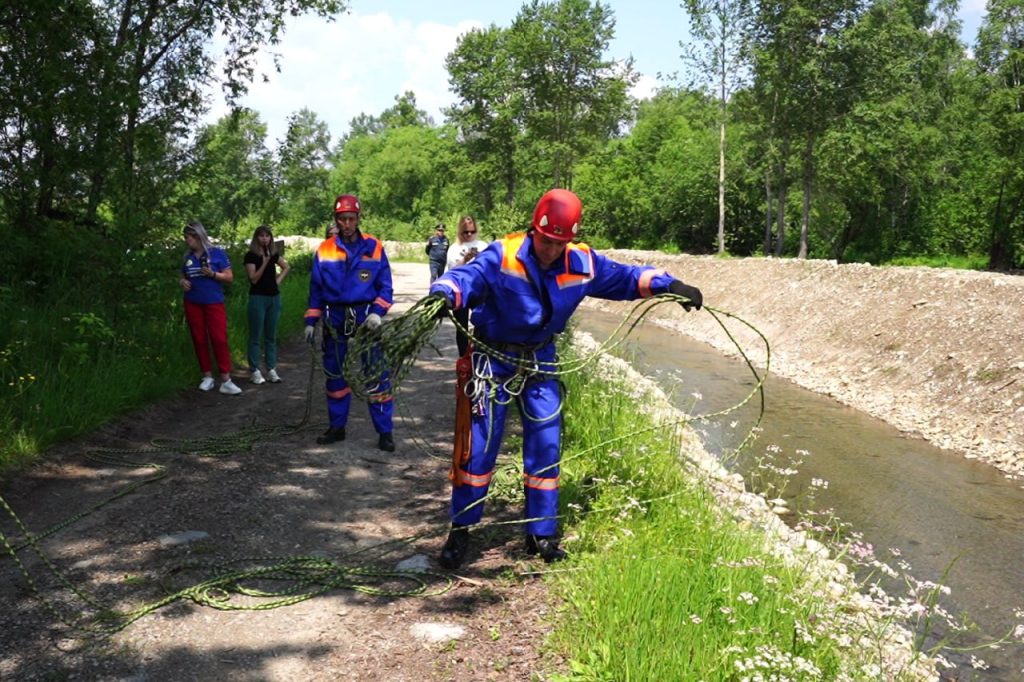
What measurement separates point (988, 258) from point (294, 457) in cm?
2956

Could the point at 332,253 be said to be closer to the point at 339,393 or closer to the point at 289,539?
the point at 339,393

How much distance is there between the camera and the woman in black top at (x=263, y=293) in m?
8.66

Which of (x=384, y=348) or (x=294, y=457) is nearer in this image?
(x=384, y=348)

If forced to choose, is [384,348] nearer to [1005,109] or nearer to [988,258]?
[1005,109]

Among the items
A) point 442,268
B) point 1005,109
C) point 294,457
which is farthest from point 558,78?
point 294,457

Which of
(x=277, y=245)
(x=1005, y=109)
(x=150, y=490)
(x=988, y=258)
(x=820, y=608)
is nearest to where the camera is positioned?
(x=820, y=608)

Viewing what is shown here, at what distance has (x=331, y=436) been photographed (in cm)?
673

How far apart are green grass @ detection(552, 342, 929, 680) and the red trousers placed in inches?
194

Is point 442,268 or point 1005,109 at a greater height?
point 1005,109

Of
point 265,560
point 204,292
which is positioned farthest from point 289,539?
point 204,292

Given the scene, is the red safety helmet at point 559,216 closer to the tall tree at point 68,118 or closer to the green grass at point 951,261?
the tall tree at point 68,118

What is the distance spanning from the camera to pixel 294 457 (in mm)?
6301

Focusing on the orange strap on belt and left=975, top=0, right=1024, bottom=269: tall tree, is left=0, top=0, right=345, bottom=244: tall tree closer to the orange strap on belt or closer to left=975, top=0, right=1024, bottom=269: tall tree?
the orange strap on belt

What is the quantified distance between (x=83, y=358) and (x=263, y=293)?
233cm
